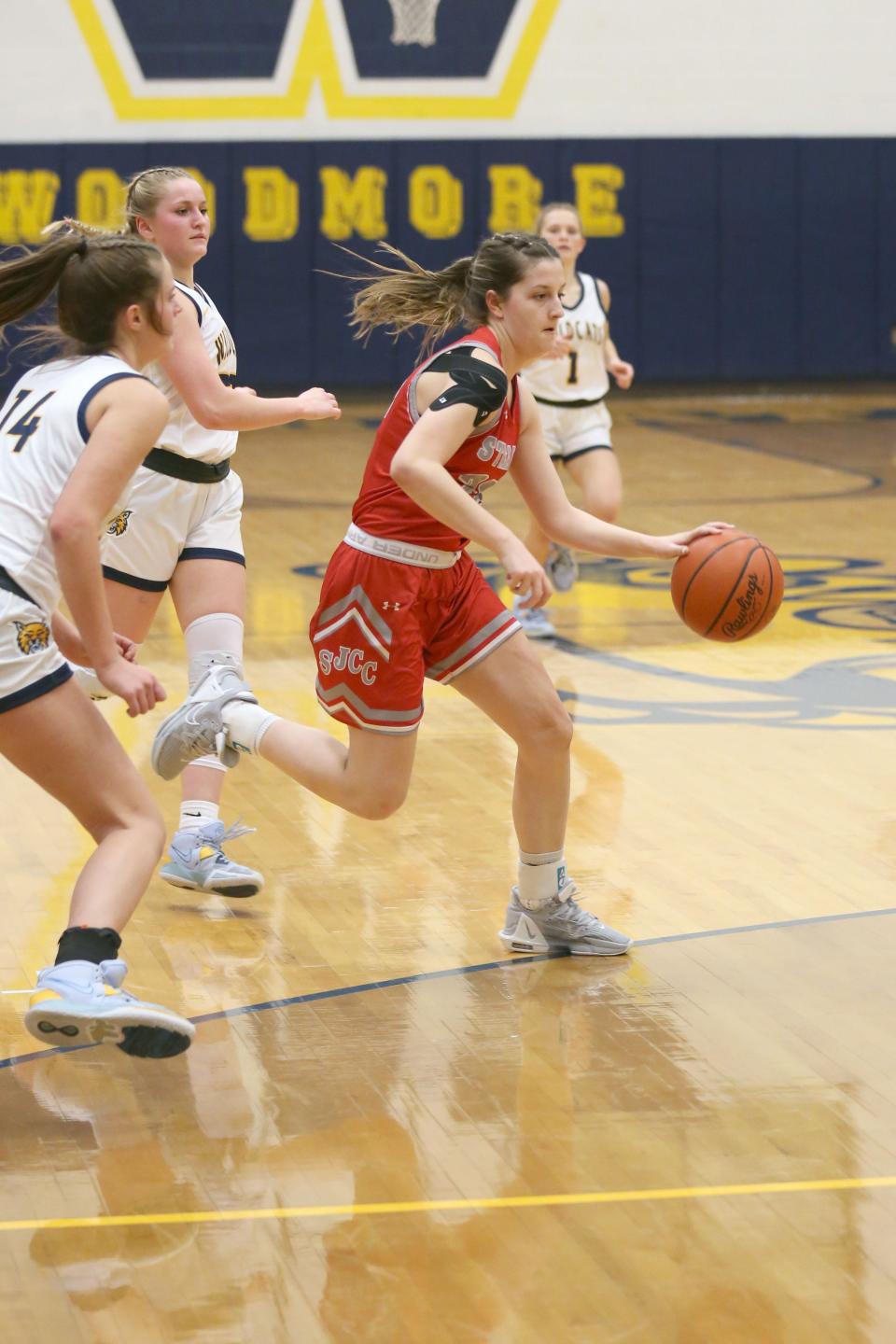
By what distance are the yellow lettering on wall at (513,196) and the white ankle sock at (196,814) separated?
11815 millimetres

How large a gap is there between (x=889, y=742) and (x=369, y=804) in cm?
252

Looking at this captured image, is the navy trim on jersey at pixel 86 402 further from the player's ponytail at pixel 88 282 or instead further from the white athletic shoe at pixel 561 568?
the white athletic shoe at pixel 561 568

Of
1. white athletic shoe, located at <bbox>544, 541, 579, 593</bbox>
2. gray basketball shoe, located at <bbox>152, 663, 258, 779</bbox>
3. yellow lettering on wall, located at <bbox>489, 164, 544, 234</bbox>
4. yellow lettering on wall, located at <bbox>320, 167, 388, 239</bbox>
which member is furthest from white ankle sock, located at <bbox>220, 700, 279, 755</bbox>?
yellow lettering on wall, located at <bbox>489, 164, 544, 234</bbox>

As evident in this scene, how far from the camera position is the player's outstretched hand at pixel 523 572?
13.1ft

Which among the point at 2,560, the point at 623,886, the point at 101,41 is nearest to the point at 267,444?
the point at 101,41

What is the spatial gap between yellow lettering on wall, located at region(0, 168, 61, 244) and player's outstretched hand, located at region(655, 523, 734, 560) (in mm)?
11905

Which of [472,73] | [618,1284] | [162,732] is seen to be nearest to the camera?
[618,1284]

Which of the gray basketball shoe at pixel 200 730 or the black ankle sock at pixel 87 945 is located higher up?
the black ankle sock at pixel 87 945

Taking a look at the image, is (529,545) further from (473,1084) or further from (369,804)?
(473,1084)

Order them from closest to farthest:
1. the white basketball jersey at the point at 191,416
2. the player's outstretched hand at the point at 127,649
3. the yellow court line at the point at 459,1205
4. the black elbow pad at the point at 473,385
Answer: the yellow court line at the point at 459,1205 < the player's outstretched hand at the point at 127,649 < the black elbow pad at the point at 473,385 < the white basketball jersey at the point at 191,416

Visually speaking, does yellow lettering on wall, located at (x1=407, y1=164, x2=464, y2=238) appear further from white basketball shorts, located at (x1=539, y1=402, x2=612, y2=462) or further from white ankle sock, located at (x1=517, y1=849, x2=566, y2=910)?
white ankle sock, located at (x1=517, y1=849, x2=566, y2=910)

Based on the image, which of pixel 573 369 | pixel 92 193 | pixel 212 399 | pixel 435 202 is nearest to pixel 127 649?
pixel 212 399

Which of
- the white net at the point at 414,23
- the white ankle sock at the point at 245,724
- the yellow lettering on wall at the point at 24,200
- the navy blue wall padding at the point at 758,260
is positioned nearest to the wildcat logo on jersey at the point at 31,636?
the white ankle sock at the point at 245,724

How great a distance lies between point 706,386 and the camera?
17141mm
